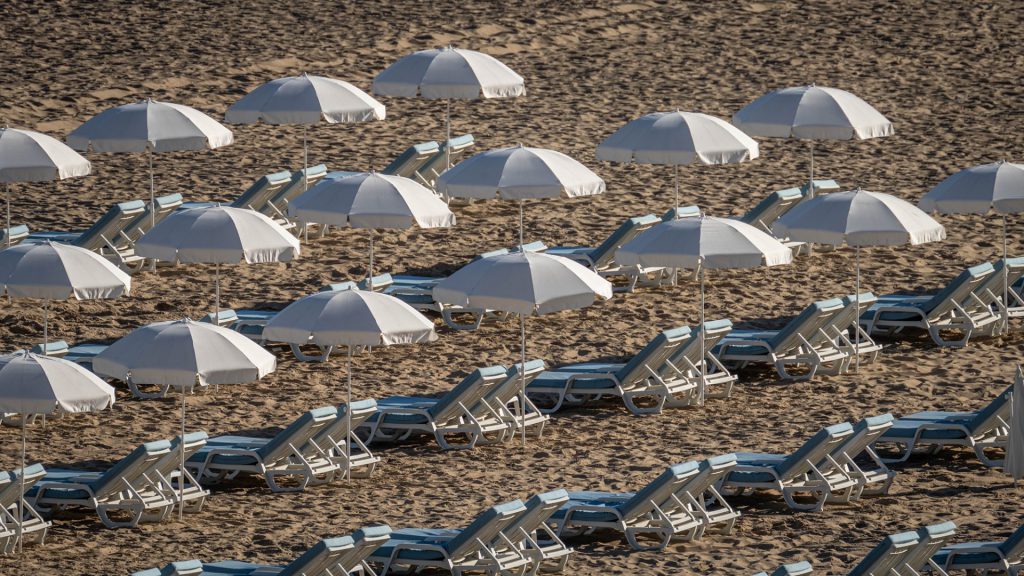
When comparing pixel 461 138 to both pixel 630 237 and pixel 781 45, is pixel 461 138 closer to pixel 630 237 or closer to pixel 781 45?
pixel 630 237

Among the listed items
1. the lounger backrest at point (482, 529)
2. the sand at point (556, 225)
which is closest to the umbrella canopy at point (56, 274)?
the sand at point (556, 225)

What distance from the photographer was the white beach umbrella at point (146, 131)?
16.8 meters

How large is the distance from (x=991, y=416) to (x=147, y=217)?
7.76m

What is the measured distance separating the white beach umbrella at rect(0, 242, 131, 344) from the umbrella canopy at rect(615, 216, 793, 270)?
3.65 m

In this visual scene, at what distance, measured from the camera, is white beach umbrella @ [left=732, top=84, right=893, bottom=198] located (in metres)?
17.6

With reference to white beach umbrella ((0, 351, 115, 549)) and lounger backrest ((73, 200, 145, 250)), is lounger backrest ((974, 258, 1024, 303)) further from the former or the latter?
white beach umbrella ((0, 351, 115, 549))

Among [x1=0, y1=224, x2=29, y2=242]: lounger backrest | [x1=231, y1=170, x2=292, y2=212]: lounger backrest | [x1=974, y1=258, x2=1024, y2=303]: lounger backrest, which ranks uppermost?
[x1=231, y1=170, x2=292, y2=212]: lounger backrest

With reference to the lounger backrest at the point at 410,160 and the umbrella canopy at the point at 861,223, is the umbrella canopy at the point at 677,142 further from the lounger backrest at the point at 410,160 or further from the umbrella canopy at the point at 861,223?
the lounger backrest at the point at 410,160

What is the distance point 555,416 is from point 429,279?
8.53ft

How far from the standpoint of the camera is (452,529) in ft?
38.9

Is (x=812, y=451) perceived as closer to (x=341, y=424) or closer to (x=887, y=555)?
(x=887, y=555)

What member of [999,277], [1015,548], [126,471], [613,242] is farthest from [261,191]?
[1015,548]

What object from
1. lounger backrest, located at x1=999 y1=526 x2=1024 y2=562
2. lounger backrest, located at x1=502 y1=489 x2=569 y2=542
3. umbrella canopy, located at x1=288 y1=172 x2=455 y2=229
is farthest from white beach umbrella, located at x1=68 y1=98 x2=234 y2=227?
lounger backrest, located at x1=999 y1=526 x2=1024 y2=562

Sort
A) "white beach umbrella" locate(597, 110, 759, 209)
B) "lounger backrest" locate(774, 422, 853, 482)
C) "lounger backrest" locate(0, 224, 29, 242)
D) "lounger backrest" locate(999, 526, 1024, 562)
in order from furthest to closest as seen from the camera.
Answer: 1. "lounger backrest" locate(0, 224, 29, 242)
2. "white beach umbrella" locate(597, 110, 759, 209)
3. "lounger backrest" locate(774, 422, 853, 482)
4. "lounger backrest" locate(999, 526, 1024, 562)
